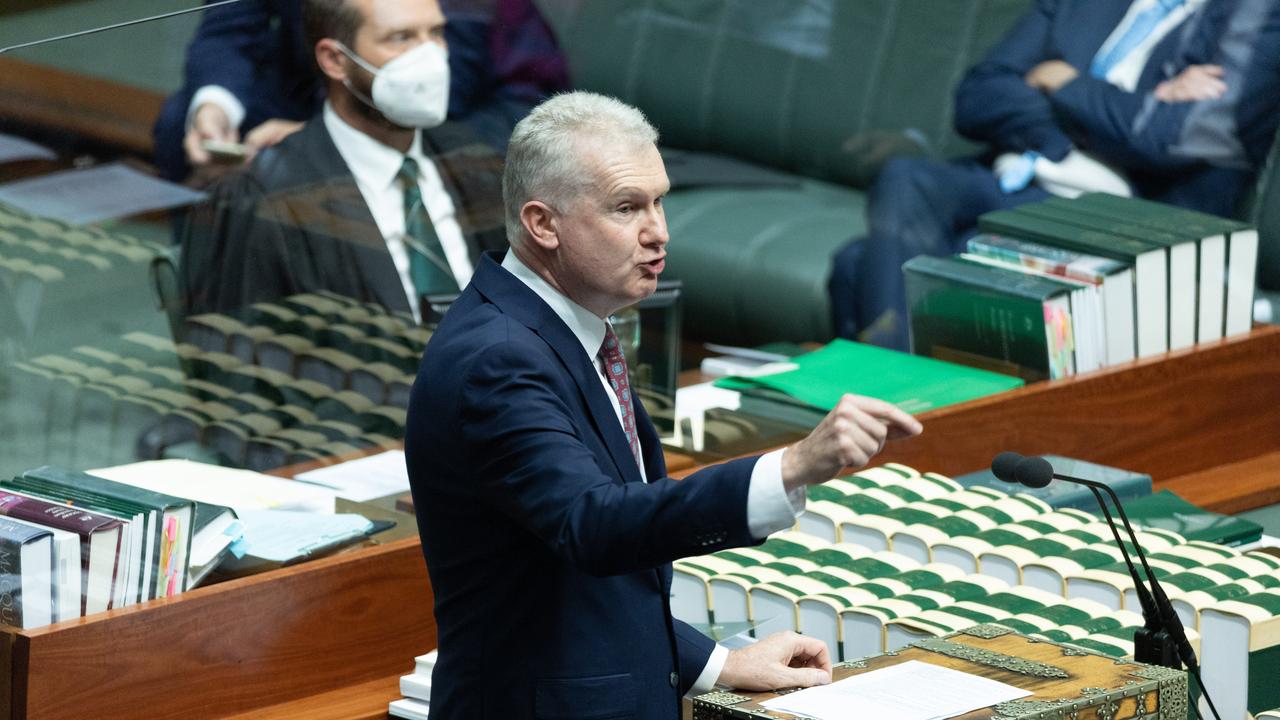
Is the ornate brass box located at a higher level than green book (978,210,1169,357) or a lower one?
higher

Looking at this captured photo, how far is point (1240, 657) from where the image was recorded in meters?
2.51

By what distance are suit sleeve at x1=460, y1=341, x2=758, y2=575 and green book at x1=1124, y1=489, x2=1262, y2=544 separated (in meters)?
1.35

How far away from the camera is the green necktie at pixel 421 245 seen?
3941 millimetres

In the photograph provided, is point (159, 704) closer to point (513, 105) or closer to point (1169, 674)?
point (1169, 674)

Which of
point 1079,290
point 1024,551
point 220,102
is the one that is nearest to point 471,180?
point 220,102

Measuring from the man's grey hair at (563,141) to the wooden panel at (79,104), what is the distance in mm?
1504

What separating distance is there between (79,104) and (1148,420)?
2.01m

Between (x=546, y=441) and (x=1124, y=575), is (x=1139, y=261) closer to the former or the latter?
(x=1124, y=575)

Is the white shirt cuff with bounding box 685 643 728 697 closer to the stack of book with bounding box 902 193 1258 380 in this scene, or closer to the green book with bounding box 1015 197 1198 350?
the stack of book with bounding box 902 193 1258 380

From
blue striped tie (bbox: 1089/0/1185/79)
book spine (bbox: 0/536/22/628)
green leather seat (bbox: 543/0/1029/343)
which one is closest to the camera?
book spine (bbox: 0/536/22/628)

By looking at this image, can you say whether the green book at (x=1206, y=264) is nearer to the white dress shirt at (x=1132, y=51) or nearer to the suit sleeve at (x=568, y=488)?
the white dress shirt at (x=1132, y=51)

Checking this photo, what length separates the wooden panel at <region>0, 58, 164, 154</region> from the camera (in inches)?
129

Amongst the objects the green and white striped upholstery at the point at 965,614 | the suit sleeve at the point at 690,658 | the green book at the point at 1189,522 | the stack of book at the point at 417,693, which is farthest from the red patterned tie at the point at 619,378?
the green book at the point at 1189,522

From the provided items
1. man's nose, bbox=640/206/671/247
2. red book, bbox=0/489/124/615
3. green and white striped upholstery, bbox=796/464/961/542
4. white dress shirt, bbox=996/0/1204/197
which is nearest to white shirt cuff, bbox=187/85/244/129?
red book, bbox=0/489/124/615
